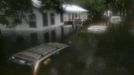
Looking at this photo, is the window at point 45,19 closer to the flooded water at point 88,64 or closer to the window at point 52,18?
the window at point 52,18

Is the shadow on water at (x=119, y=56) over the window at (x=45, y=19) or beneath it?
beneath

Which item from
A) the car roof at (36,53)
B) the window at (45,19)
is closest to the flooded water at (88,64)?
the car roof at (36,53)

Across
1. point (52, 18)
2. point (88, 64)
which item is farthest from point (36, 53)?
point (52, 18)

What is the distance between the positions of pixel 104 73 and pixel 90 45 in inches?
282

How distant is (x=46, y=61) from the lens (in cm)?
995

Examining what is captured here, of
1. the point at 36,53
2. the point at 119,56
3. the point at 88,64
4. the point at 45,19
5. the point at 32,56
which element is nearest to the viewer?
the point at 32,56

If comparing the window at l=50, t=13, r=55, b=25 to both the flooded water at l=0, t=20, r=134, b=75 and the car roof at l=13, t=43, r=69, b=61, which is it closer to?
the flooded water at l=0, t=20, r=134, b=75

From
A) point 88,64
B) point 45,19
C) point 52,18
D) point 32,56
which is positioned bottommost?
point 88,64

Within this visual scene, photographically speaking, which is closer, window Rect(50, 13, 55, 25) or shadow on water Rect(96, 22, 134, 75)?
shadow on water Rect(96, 22, 134, 75)

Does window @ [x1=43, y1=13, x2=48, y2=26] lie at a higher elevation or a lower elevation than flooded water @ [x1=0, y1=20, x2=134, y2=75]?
higher

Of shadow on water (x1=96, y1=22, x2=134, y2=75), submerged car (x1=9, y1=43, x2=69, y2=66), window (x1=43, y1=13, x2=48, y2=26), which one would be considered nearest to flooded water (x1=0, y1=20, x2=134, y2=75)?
shadow on water (x1=96, y1=22, x2=134, y2=75)

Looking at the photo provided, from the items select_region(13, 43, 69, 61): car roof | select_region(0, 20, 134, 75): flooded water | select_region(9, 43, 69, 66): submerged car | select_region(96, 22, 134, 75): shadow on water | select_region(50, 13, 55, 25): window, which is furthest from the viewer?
select_region(50, 13, 55, 25): window

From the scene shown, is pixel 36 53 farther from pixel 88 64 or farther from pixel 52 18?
pixel 52 18

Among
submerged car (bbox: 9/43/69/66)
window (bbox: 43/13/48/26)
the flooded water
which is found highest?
window (bbox: 43/13/48/26)
